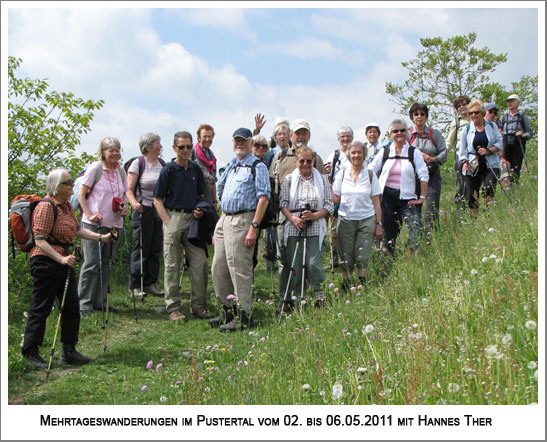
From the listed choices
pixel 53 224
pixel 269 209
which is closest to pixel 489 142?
pixel 269 209

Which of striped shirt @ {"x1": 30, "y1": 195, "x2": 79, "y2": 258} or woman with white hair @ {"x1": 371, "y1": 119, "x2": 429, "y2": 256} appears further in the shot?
woman with white hair @ {"x1": 371, "y1": 119, "x2": 429, "y2": 256}

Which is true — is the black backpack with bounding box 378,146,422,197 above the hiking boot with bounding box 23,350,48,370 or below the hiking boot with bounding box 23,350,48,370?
above

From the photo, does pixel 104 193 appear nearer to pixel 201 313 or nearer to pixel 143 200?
pixel 143 200

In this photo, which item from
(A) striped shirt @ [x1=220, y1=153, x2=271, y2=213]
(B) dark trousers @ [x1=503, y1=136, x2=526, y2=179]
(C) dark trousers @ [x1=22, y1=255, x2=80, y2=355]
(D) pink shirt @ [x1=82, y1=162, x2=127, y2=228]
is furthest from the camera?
(B) dark trousers @ [x1=503, y1=136, x2=526, y2=179]

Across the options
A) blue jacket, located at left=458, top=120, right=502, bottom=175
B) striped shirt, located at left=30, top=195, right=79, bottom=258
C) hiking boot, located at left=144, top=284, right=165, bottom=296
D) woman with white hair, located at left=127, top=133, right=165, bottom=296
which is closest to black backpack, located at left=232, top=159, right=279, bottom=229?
woman with white hair, located at left=127, top=133, right=165, bottom=296

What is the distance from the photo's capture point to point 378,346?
4.49 metres

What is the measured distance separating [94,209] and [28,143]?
117 inches

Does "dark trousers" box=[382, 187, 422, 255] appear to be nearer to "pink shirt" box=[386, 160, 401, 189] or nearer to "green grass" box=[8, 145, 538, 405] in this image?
"pink shirt" box=[386, 160, 401, 189]

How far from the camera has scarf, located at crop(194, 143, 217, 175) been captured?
8.97m

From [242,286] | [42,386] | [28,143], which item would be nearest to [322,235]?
[242,286]

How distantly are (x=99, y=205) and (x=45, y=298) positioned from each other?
2.11 meters

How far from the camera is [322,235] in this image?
7273 millimetres

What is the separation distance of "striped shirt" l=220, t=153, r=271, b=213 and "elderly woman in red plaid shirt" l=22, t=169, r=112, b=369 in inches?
74.7

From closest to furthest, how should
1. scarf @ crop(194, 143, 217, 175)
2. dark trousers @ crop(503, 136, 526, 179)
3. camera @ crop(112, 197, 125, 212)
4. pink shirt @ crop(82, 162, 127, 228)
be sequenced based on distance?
pink shirt @ crop(82, 162, 127, 228), camera @ crop(112, 197, 125, 212), scarf @ crop(194, 143, 217, 175), dark trousers @ crop(503, 136, 526, 179)
